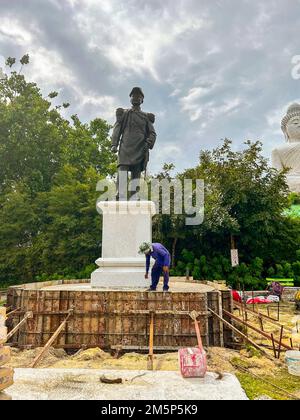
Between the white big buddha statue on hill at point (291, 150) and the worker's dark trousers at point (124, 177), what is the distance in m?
24.4

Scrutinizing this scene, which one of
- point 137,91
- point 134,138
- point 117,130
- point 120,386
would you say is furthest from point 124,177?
point 120,386

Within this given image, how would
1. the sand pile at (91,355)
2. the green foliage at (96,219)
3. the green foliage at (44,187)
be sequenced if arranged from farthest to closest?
the green foliage at (44,187) < the green foliage at (96,219) < the sand pile at (91,355)

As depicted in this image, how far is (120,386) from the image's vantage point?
108 inches

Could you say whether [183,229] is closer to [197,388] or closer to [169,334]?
[169,334]

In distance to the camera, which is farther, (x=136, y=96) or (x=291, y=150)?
(x=291, y=150)

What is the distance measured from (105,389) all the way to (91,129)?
24.0 metres

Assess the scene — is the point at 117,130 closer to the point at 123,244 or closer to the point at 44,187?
the point at 123,244

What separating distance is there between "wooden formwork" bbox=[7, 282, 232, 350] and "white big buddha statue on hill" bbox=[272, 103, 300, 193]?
2691 centimetres

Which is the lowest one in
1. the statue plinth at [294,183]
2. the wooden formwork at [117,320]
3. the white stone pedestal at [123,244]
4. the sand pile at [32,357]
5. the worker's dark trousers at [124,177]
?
the sand pile at [32,357]

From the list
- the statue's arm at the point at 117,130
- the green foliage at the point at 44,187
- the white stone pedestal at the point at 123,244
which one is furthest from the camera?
the green foliage at the point at 44,187

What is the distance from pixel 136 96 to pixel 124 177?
2.31 meters

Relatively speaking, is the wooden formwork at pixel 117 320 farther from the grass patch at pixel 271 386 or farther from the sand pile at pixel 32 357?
the grass patch at pixel 271 386

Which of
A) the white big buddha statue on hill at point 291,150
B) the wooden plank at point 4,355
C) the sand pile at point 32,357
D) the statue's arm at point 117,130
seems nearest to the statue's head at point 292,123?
the white big buddha statue on hill at point 291,150

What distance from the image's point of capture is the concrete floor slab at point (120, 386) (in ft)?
8.24
